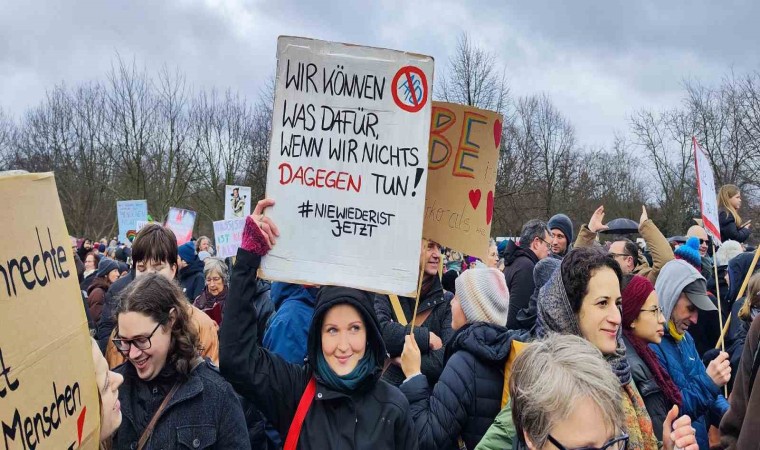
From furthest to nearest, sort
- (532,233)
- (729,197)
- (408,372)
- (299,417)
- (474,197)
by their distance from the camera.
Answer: (729,197) → (532,233) → (474,197) → (408,372) → (299,417)

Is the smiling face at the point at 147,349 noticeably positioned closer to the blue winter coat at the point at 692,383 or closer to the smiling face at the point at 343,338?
the smiling face at the point at 343,338

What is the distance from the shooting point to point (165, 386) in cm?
263

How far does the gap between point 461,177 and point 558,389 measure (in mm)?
1779

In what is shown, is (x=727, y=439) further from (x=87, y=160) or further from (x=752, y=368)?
(x=87, y=160)

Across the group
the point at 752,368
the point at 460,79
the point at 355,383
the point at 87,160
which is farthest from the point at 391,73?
the point at 87,160

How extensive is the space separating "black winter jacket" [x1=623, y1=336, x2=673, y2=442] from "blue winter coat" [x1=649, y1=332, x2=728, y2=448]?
40 cm

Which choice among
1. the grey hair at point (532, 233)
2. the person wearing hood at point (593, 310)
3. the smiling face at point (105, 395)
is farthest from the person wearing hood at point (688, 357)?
the smiling face at point (105, 395)

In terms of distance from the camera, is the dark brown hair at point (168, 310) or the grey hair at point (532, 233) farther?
the grey hair at point (532, 233)

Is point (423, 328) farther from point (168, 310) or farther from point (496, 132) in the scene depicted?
point (168, 310)

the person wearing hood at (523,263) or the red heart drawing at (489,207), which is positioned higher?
the red heart drawing at (489,207)

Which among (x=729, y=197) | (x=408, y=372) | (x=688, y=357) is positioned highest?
(x=729, y=197)

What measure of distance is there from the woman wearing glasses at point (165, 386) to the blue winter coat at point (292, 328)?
0.80 metres

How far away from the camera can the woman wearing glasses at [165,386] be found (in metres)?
2.53

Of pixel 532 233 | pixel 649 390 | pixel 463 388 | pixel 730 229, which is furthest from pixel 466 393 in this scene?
pixel 730 229
